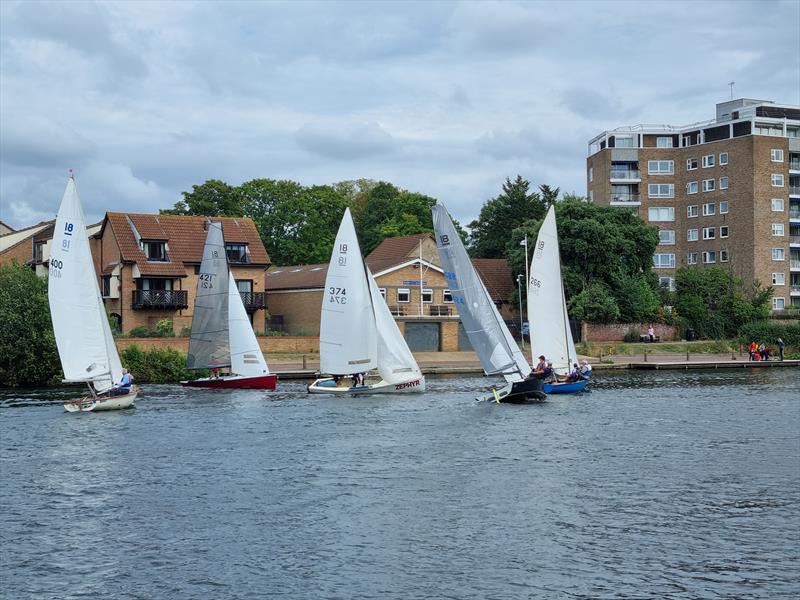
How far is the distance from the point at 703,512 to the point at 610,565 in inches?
241

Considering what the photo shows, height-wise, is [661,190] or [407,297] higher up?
[661,190]

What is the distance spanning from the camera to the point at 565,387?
59.1 metres

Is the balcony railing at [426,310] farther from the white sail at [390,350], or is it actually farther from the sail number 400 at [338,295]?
the sail number 400 at [338,295]

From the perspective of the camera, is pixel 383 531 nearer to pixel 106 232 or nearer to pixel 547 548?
pixel 547 548

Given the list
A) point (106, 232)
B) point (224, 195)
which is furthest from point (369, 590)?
point (224, 195)

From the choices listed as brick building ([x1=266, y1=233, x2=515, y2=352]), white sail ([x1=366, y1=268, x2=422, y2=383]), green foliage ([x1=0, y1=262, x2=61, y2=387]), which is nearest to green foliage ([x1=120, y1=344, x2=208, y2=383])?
green foliage ([x1=0, y1=262, x2=61, y2=387])

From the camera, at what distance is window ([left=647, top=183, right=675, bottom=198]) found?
123188 mm

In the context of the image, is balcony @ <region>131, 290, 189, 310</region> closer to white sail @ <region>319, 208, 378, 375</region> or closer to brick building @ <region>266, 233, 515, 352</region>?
brick building @ <region>266, 233, 515, 352</region>

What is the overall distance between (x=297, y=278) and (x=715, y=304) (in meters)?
41.8

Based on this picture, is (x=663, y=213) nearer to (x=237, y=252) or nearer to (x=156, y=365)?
(x=237, y=252)

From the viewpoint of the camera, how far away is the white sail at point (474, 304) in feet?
170

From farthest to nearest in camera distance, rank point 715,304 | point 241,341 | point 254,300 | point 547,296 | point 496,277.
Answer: point 496,277, point 715,304, point 254,300, point 241,341, point 547,296

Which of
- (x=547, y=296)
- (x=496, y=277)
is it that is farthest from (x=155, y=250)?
(x=547, y=296)

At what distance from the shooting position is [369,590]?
2134cm
